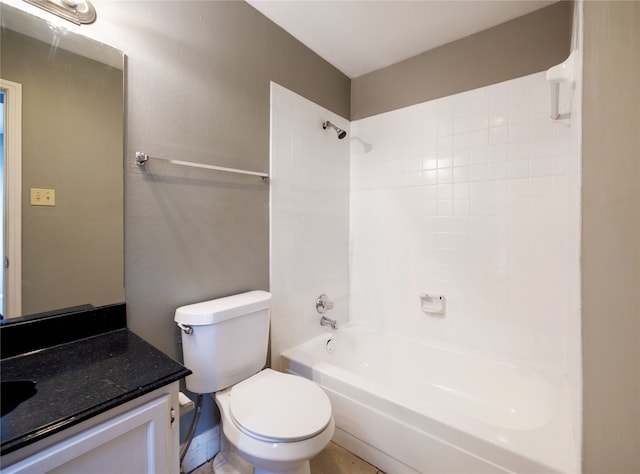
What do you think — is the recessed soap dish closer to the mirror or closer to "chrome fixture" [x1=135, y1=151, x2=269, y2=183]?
"chrome fixture" [x1=135, y1=151, x2=269, y2=183]

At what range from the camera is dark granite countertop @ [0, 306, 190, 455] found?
2.10ft

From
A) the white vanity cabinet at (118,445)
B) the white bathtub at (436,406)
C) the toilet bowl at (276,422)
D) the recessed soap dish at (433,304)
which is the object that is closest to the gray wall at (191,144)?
the toilet bowl at (276,422)

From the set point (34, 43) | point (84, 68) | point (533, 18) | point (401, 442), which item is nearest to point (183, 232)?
point (84, 68)

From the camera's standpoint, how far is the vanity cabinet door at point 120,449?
64 cm

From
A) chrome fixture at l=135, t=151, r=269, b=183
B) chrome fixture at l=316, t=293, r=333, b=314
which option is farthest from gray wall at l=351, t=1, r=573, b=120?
chrome fixture at l=316, t=293, r=333, b=314

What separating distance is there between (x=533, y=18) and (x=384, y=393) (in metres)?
2.29

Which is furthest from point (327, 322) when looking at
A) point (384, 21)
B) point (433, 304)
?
point (384, 21)

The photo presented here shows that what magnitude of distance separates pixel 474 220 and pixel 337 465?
5.40 ft

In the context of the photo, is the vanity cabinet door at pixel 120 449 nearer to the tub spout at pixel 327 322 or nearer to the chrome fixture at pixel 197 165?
the chrome fixture at pixel 197 165

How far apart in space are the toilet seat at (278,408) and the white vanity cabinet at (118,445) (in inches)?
11.8

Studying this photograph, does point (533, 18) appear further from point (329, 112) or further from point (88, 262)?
point (88, 262)

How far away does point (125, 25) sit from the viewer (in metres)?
1.21

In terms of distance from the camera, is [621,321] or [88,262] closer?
[621,321]

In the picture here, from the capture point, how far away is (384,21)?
1.77m
